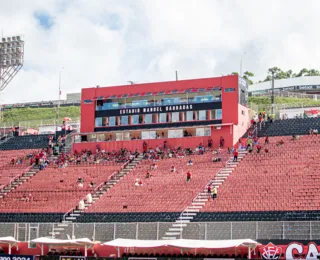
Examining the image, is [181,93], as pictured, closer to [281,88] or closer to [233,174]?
[233,174]

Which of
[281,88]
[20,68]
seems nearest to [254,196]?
[20,68]

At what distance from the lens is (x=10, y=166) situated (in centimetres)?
6253

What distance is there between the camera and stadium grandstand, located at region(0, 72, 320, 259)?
126 feet

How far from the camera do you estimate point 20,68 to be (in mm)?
72688

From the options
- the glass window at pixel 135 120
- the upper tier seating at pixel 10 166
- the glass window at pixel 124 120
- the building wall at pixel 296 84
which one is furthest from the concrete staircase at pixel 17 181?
the building wall at pixel 296 84

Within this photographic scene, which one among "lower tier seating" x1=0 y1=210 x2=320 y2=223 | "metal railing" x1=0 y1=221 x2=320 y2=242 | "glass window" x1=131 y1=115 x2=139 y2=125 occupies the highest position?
"glass window" x1=131 y1=115 x2=139 y2=125

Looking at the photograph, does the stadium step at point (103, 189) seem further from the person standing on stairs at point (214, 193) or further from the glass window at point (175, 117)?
the person standing on stairs at point (214, 193)

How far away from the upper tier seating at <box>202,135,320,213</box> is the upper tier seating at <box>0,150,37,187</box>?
66.2 feet

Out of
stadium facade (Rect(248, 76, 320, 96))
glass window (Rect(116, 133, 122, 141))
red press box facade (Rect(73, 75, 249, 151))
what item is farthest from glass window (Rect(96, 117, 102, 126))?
stadium facade (Rect(248, 76, 320, 96))

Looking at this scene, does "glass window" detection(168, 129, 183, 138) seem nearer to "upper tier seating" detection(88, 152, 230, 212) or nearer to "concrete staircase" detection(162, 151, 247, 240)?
"upper tier seating" detection(88, 152, 230, 212)

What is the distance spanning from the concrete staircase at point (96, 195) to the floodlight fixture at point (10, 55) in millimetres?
20809

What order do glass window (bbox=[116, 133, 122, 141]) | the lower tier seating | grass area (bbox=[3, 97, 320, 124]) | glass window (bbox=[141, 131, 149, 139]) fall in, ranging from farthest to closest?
grass area (bbox=[3, 97, 320, 124])
glass window (bbox=[116, 133, 122, 141])
glass window (bbox=[141, 131, 149, 139])
the lower tier seating

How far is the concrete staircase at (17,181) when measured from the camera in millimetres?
56259

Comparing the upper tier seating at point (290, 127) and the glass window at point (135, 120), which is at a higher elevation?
the glass window at point (135, 120)
